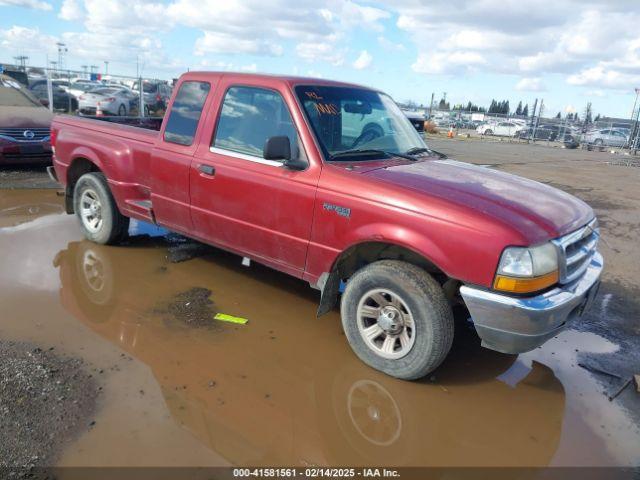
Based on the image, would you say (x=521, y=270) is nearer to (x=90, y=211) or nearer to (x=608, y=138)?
(x=90, y=211)

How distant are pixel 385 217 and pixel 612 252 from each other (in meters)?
5.01

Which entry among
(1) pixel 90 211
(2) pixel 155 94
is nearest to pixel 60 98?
(2) pixel 155 94

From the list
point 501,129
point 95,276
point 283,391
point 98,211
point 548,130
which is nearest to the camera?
point 283,391

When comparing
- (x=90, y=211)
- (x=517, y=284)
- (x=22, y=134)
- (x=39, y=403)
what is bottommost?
(x=39, y=403)

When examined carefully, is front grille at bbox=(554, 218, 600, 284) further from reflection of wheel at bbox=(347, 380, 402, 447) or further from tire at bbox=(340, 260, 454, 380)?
reflection of wheel at bbox=(347, 380, 402, 447)

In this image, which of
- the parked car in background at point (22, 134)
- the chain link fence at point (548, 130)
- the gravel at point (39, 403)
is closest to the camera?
the gravel at point (39, 403)

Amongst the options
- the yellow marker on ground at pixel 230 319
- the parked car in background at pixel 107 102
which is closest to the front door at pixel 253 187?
the yellow marker on ground at pixel 230 319

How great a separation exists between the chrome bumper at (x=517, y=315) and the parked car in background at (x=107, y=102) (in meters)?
20.5

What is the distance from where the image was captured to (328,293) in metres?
3.86

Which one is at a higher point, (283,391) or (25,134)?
(25,134)

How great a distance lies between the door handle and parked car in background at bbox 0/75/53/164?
662 centimetres

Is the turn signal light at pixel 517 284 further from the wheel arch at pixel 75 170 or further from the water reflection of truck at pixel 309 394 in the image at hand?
the wheel arch at pixel 75 170

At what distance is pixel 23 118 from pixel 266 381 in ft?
28.2

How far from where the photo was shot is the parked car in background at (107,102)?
21531 mm
